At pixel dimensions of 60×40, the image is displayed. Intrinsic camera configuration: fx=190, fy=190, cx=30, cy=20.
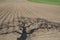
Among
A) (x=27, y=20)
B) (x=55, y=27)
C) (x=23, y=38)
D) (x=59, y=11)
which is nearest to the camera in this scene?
(x=23, y=38)

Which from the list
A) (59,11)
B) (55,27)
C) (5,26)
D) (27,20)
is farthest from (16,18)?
(59,11)

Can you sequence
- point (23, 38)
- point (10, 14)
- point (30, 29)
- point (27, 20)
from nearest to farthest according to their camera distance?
point (23, 38), point (30, 29), point (27, 20), point (10, 14)

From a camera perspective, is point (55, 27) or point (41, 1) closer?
point (55, 27)

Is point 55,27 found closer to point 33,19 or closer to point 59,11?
point 33,19

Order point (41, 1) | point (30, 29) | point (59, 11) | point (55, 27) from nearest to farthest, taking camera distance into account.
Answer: point (30, 29), point (55, 27), point (59, 11), point (41, 1)

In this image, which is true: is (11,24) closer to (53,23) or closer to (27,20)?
(27,20)

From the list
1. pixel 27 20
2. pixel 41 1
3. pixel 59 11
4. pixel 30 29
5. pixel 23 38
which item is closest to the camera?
pixel 23 38

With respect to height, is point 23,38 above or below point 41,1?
below

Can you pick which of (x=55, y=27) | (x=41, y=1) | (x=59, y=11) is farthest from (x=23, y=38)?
(x=41, y=1)

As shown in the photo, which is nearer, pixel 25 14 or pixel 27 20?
pixel 27 20
